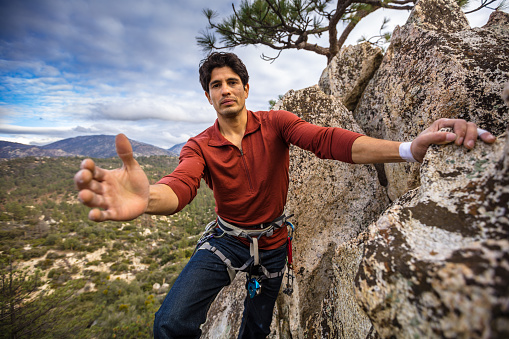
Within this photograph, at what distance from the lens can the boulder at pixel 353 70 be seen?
13.8 feet

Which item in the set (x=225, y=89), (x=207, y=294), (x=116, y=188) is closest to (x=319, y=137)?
(x=225, y=89)

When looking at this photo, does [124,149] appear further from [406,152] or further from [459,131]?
[459,131]

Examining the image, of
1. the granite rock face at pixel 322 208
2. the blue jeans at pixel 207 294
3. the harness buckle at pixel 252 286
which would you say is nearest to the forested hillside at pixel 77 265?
the blue jeans at pixel 207 294

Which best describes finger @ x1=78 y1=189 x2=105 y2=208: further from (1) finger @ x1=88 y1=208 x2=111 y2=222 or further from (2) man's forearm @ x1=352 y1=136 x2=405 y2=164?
(2) man's forearm @ x1=352 y1=136 x2=405 y2=164

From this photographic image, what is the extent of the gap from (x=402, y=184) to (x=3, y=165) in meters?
105

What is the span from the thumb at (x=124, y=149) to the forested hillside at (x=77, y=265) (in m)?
12.5

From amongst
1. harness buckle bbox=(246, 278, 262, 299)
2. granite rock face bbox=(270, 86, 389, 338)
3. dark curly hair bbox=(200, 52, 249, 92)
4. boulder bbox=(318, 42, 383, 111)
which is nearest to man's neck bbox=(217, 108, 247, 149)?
dark curly hair bbox=(200, 52, 249, 92)

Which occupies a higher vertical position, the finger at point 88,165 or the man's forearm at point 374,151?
the man's forearm at point 374,151

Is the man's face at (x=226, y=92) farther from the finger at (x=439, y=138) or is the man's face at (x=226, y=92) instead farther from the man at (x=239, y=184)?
the finger at (x=439, y=138)

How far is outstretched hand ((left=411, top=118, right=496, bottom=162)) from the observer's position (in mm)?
1265

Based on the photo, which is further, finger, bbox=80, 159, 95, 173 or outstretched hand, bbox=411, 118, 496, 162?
outstretched hand, bbox=411, 118, 496, 162

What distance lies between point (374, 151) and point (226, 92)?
6.41ft

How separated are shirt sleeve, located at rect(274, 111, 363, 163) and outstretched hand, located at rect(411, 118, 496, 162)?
0.48 meters

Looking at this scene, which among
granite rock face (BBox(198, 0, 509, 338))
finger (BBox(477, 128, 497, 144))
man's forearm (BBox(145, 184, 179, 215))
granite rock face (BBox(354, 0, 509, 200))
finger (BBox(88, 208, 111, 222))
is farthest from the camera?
granite rock face (BBox(354, 0, 509, 200))
